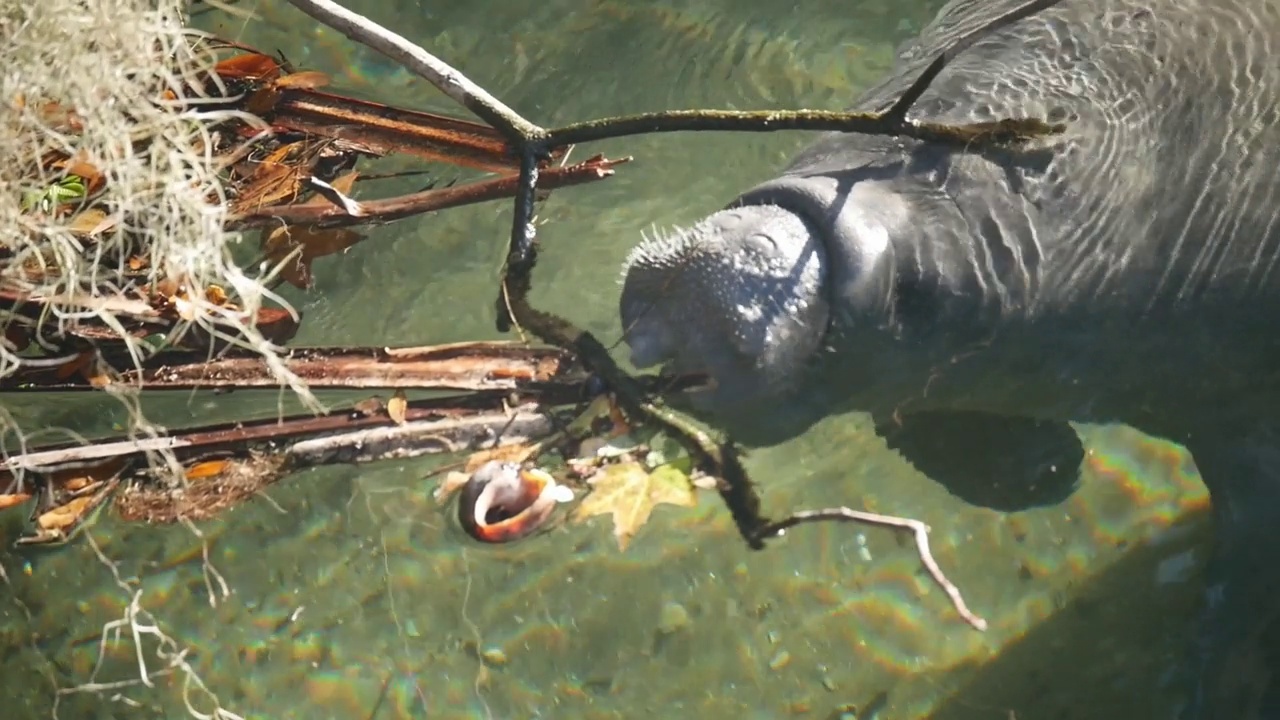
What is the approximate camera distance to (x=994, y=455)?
3.38 meters

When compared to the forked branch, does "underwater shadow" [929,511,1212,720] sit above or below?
below

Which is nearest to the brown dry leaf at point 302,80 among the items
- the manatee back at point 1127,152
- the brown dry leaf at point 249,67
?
the brown dry leaf at point 249,67

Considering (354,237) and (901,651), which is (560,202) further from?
(901,651)

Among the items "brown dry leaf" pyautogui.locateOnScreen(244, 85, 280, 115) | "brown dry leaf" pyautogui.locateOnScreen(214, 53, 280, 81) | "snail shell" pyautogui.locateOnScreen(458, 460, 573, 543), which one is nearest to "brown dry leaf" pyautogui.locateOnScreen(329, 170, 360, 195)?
"brown dry leaf" pyautogui.locateOnScreen(244, 85, 280, 115)

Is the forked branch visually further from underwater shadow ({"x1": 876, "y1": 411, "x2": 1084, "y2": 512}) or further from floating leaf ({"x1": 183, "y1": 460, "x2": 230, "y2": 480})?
floating leaf ({"x1": 183, "y1": 460, "x2": 230, "y2": 480})

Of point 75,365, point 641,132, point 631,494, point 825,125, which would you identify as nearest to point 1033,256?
point 825,125

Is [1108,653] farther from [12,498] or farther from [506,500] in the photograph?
[12,498]

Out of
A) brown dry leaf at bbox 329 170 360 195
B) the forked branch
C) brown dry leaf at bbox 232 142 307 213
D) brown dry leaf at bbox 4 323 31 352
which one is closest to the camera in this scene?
the forked branch

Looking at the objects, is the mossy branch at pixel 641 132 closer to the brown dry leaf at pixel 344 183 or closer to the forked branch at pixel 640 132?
the forked branch at pixel 640 132

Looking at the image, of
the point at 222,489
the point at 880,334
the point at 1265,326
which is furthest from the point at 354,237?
the point at 1265,326

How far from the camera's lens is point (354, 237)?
3.35 metres

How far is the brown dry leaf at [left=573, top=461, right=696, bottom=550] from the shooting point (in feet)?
9.98

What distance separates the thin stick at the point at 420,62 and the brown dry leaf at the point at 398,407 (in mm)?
690

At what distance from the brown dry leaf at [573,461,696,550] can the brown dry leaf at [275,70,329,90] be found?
1.37 m
